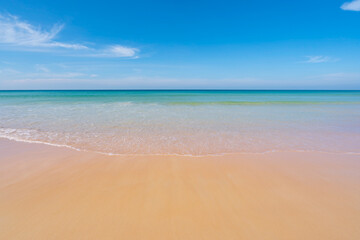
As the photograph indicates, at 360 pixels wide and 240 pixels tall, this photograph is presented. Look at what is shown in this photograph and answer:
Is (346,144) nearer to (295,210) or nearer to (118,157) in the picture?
(295,210)

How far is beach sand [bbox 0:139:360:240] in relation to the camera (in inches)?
79.0

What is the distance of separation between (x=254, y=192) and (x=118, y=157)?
10.4 ft

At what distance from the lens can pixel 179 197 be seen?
2.59 meters

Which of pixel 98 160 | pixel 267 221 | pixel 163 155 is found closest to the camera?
pixel 267 221

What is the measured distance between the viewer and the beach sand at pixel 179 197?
201cm

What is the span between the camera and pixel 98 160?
151 inches

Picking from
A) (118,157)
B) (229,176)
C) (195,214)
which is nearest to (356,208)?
(229,176)

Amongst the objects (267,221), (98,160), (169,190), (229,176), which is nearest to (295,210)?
(267,221)

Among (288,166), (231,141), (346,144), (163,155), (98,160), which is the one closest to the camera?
(288,166)

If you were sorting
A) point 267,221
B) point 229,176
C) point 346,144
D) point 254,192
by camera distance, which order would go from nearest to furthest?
point 267,221 → point 254,192 → point 229,176 → point 346,144

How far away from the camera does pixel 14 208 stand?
2.35m

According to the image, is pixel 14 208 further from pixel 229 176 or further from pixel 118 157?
pixel 229 176

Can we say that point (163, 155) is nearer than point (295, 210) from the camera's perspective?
No

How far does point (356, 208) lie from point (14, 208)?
5095 mm
